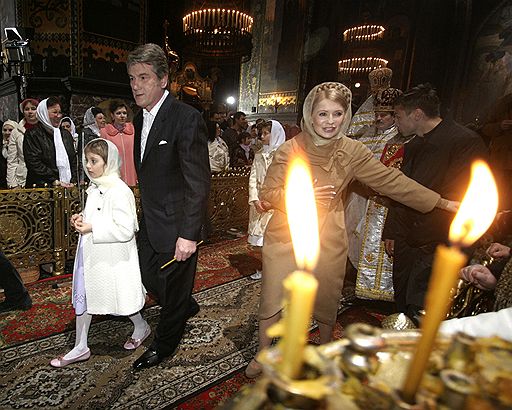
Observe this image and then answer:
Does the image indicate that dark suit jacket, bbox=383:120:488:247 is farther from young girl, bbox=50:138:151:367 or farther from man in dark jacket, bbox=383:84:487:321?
young girl, bbox=50:138:151:367

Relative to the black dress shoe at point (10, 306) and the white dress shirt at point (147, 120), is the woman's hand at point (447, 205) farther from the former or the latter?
the black dress shoe at point (10, 306)

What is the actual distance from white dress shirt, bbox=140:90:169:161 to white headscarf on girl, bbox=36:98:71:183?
9.29 feet

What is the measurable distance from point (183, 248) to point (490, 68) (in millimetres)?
12344

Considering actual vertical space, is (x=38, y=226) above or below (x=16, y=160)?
below

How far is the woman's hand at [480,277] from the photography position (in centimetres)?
170

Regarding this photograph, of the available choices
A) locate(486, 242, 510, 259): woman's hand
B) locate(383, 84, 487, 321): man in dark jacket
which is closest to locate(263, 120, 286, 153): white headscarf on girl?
locate(383, 84, 487, 321): man in dark jacket

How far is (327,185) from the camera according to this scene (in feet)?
6.80

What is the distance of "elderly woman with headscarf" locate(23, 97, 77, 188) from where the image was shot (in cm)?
440

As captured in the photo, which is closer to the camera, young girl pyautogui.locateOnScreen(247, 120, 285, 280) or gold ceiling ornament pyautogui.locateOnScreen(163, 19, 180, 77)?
young girl pyautogui.locateOnScreen(247, 120, 285, 280)

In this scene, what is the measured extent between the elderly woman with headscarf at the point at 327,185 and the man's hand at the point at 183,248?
19.7 inches

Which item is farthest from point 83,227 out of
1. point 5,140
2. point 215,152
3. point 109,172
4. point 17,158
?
point 5,140

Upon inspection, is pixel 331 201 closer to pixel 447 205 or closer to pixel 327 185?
pixel 327 185

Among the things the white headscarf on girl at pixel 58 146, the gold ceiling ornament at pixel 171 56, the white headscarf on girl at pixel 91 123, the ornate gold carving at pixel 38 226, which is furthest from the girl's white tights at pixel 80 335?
the gold ceiling ornament at pixel 171 56

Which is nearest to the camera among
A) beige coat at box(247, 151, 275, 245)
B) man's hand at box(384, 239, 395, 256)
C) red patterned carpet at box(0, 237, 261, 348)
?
red patterned carpet at box(0, 237, 261, 348)
